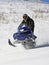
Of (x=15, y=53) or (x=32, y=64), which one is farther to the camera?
(x=15, y=53)

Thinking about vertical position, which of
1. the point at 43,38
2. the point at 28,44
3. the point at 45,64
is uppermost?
the point at 45,64

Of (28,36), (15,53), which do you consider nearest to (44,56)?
(15,53)

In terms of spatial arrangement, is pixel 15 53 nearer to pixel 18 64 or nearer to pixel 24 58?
pixel 24 58

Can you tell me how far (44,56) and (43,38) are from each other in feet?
17.1

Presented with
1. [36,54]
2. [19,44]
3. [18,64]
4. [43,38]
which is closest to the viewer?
[18,64]

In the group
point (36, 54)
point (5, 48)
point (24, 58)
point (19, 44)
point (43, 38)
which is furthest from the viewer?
point (43, 38)

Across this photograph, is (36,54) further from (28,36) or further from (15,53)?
(28,36)

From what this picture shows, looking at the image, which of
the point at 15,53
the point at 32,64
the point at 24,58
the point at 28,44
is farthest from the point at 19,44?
the point at 32,64

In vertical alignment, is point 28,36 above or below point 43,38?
above

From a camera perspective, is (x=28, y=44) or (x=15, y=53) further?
(x=28, y=44)

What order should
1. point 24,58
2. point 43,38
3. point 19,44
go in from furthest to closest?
1. point 43,38
2. point 19,44
3. point 24,58

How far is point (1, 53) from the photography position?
33.5ft

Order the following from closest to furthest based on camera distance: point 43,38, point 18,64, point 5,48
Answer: point 18,64
point 5,48
point 43,38

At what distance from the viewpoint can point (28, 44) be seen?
11.6 metres
